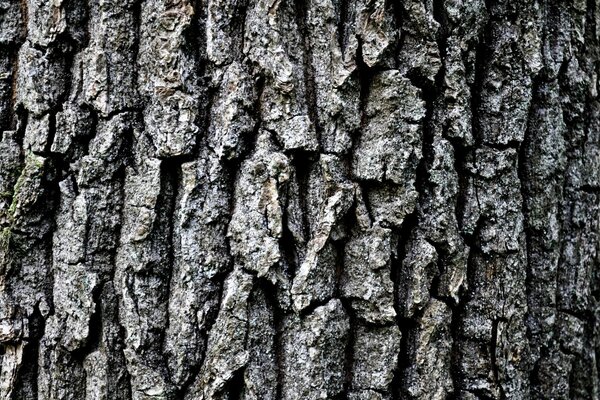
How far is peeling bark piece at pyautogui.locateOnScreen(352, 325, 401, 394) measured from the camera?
134 cm

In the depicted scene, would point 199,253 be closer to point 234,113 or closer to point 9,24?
point 234,113

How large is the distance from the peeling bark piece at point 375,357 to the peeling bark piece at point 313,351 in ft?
0.15

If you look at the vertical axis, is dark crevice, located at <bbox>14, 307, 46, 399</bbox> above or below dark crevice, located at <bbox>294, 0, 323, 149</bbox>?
below

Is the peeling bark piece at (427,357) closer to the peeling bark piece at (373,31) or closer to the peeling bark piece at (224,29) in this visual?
the peeling bark piece at (373,31)

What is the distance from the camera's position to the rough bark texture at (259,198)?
4.31 ft

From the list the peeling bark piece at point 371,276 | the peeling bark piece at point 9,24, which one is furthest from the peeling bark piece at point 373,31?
the peeling bark piece at point 9,24

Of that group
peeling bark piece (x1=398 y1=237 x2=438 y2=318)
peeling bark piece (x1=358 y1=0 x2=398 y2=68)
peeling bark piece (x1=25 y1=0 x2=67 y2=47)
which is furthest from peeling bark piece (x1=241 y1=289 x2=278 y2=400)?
peeling bark piece (x1=25 y1=0 x2=67 y2=47)

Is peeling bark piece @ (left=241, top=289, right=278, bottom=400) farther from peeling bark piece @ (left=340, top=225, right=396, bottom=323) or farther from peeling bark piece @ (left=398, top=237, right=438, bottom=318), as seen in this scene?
peeling bark piece @ (left=398, top=237, right=438, bottom=318)

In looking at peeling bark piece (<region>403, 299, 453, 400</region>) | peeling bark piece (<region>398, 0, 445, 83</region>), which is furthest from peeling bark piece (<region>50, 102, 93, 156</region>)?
peeling bark piece (<region>403, 299, 453, 400</region>)

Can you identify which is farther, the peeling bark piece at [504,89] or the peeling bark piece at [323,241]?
the peeling bark piece at [504,89]

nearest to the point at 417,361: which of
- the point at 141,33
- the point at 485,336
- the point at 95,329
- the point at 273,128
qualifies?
the point at 485,336

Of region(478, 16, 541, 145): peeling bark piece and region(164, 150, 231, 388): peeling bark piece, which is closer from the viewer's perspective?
region(164, 150, 231, 388): peeling bark piece

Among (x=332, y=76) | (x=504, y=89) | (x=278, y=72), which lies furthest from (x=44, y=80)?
(x=504, y=89)

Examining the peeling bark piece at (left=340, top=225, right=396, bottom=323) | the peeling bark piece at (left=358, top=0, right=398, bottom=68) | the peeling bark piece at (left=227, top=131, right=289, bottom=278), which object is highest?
the peeling bark piece at (left=358, top=0, right=398, bottom=68)
